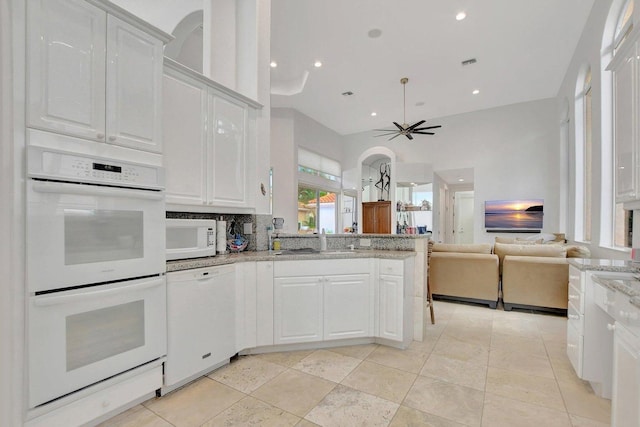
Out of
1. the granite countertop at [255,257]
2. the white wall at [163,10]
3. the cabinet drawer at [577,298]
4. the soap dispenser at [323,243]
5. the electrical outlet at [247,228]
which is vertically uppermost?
the white wall at [163,10]

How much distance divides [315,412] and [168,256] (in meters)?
1.50

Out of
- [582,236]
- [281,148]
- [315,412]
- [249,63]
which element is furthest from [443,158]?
[315,412]

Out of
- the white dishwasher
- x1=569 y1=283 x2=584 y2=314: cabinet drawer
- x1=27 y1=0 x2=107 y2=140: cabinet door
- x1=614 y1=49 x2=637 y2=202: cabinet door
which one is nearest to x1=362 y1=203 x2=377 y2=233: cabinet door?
x1=569 y1=283 x2=584 y2=314: cabinet drawer

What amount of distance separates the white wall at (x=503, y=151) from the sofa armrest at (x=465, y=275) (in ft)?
11.5

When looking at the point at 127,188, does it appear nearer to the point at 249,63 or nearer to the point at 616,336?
the point at 249,63

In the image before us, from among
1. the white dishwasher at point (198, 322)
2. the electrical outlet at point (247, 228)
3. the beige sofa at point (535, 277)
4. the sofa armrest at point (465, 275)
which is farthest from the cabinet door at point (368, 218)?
the white dishwasher at point (198, 322)

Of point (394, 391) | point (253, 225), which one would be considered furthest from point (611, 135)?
point (253, 225)

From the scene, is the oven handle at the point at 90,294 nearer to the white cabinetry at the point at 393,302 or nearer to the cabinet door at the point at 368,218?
the white cabinetry at the point at 393,302

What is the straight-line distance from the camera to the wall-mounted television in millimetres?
6586

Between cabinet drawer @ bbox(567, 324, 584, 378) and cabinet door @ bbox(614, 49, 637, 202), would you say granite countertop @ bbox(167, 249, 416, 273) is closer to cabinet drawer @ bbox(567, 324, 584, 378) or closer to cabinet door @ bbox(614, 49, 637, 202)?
cabinet drawer @ bbox(567, 324, 584, 378)

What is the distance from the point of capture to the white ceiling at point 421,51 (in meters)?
3.91

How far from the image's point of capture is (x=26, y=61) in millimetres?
1424

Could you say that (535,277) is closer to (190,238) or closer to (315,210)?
(190,238)

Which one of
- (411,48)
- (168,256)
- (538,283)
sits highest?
(411,48)
